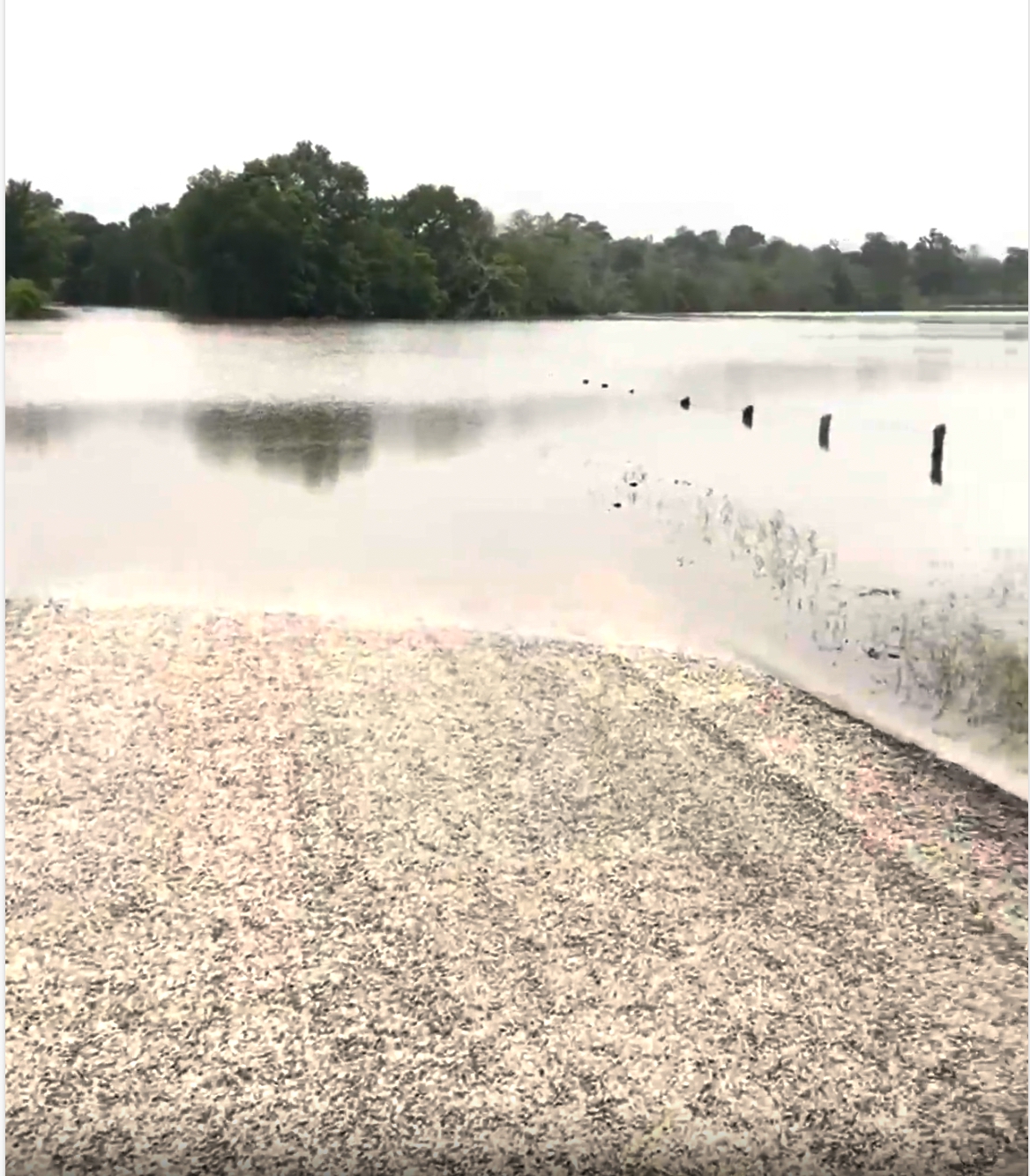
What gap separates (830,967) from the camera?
1.34 meters

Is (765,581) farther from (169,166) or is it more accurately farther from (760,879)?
(169,166)

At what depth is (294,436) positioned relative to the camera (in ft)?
5.78

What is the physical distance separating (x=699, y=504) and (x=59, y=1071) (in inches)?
55.4

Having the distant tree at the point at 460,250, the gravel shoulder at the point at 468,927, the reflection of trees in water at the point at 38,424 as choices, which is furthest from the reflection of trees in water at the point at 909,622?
the reflection of trees in water at the point at 38,424

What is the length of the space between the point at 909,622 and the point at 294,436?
3.91 feet

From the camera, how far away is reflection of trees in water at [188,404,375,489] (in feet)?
5.54

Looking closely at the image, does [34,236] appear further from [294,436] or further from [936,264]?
Answer: [936,264]

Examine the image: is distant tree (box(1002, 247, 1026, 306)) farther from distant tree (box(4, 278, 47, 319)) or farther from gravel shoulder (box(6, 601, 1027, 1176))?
distant tree (box(4, 278, 47, 319))

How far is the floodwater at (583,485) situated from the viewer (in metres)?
1.58

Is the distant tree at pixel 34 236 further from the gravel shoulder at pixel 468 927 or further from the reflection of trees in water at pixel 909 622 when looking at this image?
the reflection of trees in water at pixel 909 622

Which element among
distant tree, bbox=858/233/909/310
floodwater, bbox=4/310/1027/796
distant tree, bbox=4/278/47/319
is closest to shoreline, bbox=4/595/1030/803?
floodwater, bbox=4/310/1027/796

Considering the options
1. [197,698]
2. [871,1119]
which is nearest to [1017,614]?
[871,1119]

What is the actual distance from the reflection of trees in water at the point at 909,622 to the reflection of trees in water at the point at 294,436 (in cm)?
67

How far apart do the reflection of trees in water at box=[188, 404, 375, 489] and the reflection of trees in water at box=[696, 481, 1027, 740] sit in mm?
668
